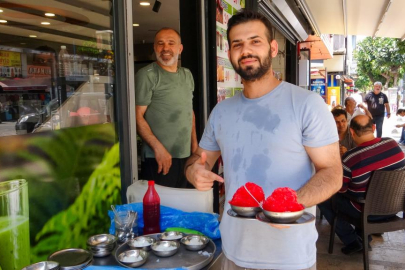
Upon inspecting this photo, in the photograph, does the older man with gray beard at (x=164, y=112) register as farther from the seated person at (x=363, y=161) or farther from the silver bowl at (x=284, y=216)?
the silver bowl at (x=284, y=216)

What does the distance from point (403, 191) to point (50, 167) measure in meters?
2.96

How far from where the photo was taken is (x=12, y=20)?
210cm

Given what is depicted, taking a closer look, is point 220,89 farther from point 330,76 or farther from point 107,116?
point 330,76

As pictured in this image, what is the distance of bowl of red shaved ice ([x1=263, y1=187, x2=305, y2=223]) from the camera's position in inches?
54.5

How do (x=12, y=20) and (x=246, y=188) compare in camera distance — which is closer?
(x=246, y=188)

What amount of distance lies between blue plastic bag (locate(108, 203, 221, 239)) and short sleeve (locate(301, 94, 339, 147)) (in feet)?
2.51

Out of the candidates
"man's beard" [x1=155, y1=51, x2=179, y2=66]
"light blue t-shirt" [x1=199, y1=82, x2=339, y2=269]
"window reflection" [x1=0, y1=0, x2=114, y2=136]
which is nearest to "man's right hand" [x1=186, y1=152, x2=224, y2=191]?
"light blue t-shirt" [x1=199, y1=82, x2=339, y2=269]

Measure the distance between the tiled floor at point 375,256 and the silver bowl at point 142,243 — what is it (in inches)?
93.4

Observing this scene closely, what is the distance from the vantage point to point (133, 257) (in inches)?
71.2

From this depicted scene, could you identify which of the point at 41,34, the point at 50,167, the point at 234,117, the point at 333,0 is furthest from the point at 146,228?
the point at 333,0

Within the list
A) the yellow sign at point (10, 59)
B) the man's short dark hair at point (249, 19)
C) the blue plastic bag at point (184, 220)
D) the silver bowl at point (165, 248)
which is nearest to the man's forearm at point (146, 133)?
the blue plastic bag at point (184, 220)

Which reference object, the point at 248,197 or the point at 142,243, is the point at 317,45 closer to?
the point at 142,243

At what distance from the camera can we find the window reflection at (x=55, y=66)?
2045mm

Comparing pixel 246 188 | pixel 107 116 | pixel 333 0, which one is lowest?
pixel 246 188
